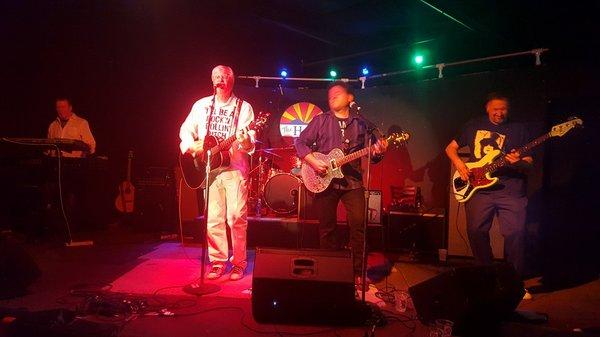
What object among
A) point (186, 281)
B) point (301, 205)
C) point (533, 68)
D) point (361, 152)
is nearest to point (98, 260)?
point (186, 281)

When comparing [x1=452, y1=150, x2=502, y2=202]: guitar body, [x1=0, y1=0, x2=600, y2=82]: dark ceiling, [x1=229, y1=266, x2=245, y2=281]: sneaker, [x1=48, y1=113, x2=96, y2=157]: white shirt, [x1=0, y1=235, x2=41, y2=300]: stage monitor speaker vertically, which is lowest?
[x1=229, y1=266, x2=245, y2=281]: sneaker

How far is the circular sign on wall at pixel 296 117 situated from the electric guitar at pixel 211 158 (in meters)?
3.76

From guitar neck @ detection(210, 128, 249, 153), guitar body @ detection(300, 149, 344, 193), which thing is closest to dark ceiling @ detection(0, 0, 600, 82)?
guitar body @ detection(300, 149, 344, 193)

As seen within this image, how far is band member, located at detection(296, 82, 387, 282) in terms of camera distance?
5.00 m

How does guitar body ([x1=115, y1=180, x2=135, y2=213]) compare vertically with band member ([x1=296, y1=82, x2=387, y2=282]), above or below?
below

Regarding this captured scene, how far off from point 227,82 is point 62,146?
352 cm

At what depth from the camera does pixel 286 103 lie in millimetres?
9094

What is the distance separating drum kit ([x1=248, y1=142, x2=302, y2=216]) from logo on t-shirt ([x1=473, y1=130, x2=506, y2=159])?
2.99m

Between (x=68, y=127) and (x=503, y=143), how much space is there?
731 centimetres

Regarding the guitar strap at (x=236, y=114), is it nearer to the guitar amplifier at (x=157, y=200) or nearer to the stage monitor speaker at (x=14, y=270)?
the stage monitor speaker at (x=14, y=270)

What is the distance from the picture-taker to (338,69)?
9875mm

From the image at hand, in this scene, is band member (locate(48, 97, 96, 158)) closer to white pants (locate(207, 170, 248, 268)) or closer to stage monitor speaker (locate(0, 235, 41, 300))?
stage monitor speaker (locate(0, 235, 41, 300))

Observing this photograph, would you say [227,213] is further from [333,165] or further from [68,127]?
[68,127]

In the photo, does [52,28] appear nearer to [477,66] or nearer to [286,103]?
[286,103]
